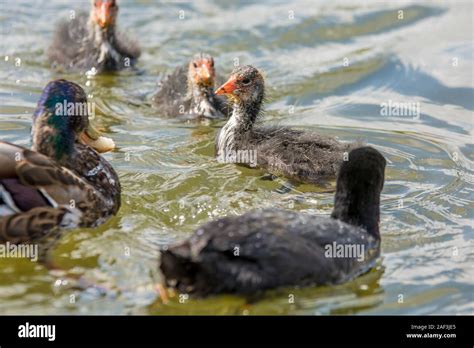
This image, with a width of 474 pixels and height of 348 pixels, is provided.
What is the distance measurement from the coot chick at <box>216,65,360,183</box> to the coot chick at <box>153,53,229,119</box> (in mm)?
919

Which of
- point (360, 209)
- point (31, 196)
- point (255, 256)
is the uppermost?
point (31, 196)

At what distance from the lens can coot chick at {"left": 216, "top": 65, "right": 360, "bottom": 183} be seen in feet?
28.0

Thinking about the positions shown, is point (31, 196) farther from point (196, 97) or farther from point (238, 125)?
point (196, 97)

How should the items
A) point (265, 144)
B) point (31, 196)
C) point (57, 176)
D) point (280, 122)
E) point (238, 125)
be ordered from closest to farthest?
point (31, 196)
point (57, 176)
point (265, 144)
point (238, 125)
point (280, 122)

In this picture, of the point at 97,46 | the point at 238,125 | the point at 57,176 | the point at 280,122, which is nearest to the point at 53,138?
the point at 57,176

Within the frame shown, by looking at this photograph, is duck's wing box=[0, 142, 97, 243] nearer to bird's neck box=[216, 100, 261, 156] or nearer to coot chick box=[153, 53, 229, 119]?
bird's neck box=[216, 100, 261, 156]

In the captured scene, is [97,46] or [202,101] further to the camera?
[97,46]

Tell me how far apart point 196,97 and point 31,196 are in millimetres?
3860

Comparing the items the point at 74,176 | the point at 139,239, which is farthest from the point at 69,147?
the point at 139,239

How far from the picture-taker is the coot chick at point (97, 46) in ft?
38.2

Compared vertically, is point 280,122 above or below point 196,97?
below

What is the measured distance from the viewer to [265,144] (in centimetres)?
895

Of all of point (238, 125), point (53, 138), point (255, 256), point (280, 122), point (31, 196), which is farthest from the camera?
point (280, 122)

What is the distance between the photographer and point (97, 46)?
11750mm
